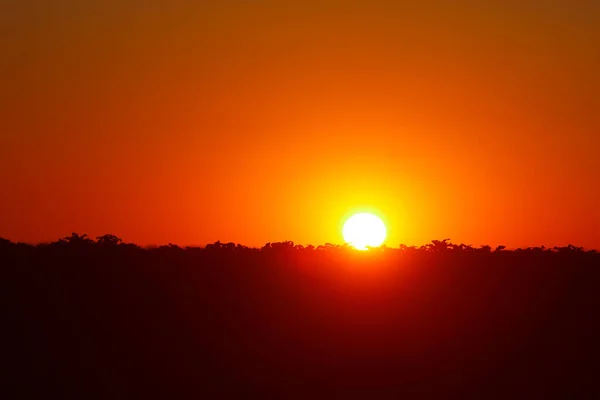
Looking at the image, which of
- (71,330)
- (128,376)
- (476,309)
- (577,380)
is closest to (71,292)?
(71,330)

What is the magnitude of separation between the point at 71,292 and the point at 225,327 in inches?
126

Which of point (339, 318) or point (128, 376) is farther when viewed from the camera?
point (339, 318)

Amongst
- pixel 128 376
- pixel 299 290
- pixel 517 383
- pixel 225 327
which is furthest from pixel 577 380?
pixel 128 376

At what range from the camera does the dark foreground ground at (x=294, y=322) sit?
56.1 feet

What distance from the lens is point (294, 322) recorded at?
59.9ft

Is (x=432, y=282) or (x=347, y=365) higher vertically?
(x=432, y=282)

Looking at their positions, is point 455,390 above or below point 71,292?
below

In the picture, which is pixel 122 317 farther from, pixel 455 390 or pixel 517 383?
pixel 517 383

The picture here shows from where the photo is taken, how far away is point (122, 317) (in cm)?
1756

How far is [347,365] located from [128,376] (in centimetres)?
444

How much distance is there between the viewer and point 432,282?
19266mm

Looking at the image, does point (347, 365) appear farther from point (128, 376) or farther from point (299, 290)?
point (128, 376)

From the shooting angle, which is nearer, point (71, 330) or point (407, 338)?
point (71, 330)

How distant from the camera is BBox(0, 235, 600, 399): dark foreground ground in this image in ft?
56.1
